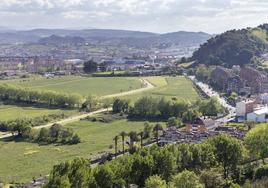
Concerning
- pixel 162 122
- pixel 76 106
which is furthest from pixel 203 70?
pixel 162 122

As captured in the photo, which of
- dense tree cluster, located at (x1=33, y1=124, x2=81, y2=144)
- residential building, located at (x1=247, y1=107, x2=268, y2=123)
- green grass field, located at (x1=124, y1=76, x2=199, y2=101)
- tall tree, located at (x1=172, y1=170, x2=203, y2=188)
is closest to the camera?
tall tree, located at (x1=172, y1=170, x2=203, y2=188)

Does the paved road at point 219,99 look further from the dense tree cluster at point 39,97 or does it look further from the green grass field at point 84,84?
the dense tree cluster at point 39,97

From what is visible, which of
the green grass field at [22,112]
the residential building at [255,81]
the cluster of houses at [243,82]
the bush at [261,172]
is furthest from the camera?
the cluster of houses at [243,82]

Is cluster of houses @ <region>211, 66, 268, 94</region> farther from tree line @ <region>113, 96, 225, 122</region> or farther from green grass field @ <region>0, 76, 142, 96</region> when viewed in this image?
tree line @ <region>113, 96, 225, 122</region>

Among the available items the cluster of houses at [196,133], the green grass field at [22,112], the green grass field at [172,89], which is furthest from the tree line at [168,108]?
the green grass field at [22,112]

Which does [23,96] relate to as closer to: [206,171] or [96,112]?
[96,112]

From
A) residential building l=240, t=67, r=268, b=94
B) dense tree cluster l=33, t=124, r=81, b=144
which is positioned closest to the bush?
dense tree cluster l=33, t=124, r=81, b=144
